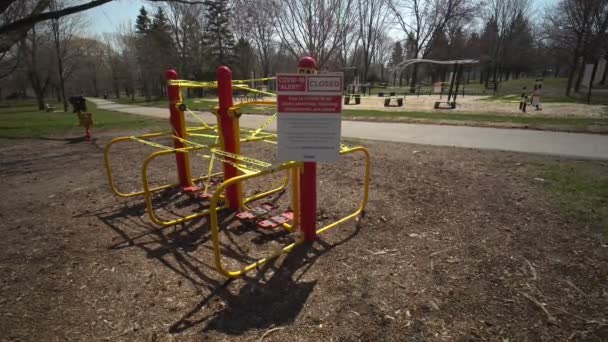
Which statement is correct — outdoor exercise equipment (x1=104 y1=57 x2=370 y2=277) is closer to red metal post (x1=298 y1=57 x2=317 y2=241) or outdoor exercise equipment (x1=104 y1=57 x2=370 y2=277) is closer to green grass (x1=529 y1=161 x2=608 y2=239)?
red metal post (x1=298 y1=57 x2=317 y2=241)

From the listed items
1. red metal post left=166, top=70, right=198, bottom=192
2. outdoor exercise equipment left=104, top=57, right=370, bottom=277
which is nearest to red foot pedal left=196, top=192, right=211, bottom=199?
outdoor exercise equipment left=104, top=57, right=370, bottom=277

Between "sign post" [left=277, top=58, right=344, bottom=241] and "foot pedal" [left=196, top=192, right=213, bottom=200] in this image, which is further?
"foot pedal" [left=196, top=192, right=213, bottom=200]

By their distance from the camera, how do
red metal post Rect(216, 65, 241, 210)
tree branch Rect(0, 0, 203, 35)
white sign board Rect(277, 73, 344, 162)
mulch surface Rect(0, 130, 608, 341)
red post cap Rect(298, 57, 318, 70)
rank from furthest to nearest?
1. tree branch Rect(0, 0, 203, 35)
2. red metal post Rect(216, 65, 241, 210)
3. red post cap Rect(298, 57, 318, 70)
4. white sign board Rect(277, 73, 344, 162)
5. mulch surface Rect(0, 130, 608, 341)

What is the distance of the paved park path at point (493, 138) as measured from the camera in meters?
7.15

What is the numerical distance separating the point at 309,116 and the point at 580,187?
446 cm

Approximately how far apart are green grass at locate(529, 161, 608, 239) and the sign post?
3.09m

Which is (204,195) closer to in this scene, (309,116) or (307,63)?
(309,116)

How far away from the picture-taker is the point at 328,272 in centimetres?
283

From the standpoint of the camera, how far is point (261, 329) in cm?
218

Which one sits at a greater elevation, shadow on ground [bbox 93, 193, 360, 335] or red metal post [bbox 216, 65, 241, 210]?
red metal post [bbox 216, 65, 241, 210]

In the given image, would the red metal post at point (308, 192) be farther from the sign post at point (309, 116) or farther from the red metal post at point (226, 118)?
the red metal post at point (226, 118)

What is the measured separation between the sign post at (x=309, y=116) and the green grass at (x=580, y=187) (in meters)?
3.09

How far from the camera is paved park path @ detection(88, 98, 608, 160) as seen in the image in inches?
281

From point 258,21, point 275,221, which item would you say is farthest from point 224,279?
point 258,21
